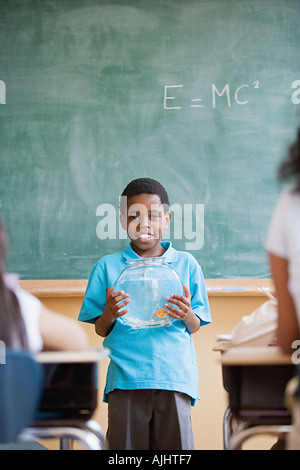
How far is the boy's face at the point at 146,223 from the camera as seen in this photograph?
6.64ft

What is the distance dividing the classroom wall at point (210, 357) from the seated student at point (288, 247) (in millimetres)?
1388

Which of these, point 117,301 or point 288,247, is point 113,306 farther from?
point 288,247

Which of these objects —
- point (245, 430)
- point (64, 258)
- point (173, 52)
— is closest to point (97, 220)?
point (64, 258)

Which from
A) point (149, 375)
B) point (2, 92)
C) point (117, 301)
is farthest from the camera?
point (2, 92)

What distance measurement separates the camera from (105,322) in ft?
6.24

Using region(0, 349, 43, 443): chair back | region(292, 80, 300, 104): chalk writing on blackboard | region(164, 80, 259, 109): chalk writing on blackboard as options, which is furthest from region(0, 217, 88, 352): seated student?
region(292, 80, 300, 104): chalk writing on blackboard

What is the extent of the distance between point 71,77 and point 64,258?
0.96 m

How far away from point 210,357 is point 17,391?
65.0 inches

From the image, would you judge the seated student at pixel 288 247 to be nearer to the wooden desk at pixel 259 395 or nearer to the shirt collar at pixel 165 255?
the wooden desk at pixel 259 395

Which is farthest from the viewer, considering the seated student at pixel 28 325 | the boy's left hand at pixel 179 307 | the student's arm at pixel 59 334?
the boy's left hand at pixel 179 307

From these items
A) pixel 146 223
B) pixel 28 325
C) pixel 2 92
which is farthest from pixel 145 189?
pixel 2 92

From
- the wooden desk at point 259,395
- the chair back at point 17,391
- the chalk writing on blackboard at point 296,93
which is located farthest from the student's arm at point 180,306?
the chalk writing on blackboard at point 296,93

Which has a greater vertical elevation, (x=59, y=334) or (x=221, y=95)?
(x=221, y=95)
